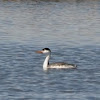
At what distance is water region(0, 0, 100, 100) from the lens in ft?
83.3

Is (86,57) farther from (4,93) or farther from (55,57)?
(4,93)

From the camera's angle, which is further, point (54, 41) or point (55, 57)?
point (54, 41)

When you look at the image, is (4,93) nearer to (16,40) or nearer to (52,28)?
(16,40)

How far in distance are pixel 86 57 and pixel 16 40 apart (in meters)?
8.49

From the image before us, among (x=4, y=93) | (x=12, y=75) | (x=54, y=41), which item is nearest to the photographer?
(x=4, y=93)

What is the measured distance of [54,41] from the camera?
137 ft

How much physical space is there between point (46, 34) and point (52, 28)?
455 cm

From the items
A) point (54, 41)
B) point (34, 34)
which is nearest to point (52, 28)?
point (34, 34)

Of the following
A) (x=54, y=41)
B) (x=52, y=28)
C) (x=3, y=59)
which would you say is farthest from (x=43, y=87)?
(x=52, y=28)

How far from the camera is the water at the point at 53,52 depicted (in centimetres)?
2539

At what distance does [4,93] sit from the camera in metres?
24.7

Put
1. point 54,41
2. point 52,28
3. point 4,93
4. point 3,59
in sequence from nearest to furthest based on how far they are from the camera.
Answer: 1. point 4,93
2. point 3,59
3. point 54,41
4. point 52,28

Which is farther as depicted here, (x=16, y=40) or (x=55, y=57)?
(x=16, y=40)

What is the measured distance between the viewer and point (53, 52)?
3681cm
